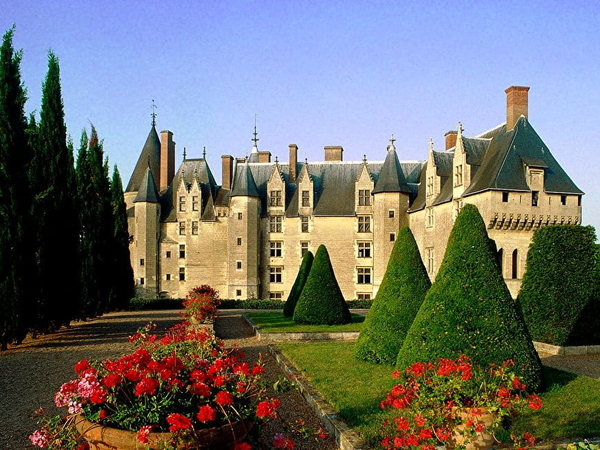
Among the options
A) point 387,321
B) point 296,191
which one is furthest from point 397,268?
point 296,191

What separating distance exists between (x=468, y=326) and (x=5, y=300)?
33.5ft

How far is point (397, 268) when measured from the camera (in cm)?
1055

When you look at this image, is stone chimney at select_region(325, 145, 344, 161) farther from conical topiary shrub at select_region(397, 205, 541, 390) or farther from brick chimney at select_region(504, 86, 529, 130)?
conical topiary shrub at select_region(397, 205, 541, 390)

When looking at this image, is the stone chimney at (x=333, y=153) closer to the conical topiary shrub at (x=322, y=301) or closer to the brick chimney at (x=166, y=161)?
the brick chimney at (x=166, y=161)

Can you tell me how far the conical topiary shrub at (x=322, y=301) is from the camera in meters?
15.6

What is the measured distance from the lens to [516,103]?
2355 centimetres

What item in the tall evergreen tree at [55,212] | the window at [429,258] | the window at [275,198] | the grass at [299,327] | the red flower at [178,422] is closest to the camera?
the red flower at [178,422]

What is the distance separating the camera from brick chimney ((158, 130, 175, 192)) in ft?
114

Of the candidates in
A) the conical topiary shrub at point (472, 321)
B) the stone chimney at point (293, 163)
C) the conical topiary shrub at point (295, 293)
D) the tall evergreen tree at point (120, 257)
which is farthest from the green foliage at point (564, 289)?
the stone chimney at point (293, 163)

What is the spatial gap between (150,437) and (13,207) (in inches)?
440

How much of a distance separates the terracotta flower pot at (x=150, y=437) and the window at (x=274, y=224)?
28.9 meters

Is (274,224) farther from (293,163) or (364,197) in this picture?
(364,197)

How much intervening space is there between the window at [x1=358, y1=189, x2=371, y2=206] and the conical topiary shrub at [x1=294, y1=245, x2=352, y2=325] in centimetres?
1590

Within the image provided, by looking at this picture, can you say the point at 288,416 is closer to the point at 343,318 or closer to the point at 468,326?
the point at 468,326
